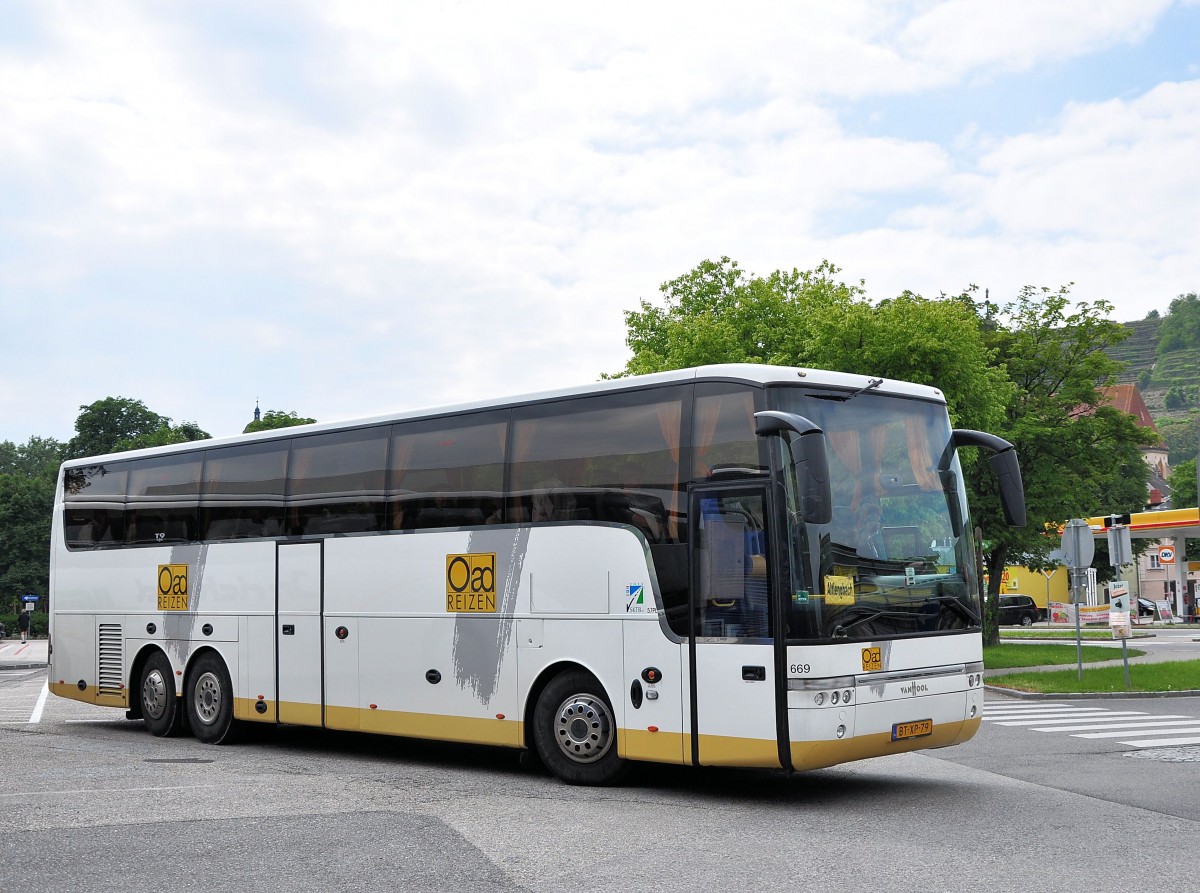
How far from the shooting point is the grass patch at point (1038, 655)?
3097 cm

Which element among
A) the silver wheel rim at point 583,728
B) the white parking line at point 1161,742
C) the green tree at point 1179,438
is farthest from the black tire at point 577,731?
the green tree at point 1179,438

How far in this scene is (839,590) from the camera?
10531mm

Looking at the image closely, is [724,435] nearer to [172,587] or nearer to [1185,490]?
[172,587]

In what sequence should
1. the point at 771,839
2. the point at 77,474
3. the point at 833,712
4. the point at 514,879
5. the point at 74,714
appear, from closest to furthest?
the point at 514,879
the point at 771,839
the point at 833,712
the point at 77,474
the point at 74,714

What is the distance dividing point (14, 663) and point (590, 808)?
35.6 metres

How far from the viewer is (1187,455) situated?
→ 177375 millimetres

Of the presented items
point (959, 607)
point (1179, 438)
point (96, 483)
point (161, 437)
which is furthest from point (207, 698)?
point (1179, 438)

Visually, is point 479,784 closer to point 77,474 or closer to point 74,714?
point 77,474

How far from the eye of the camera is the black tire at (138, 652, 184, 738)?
17141mm

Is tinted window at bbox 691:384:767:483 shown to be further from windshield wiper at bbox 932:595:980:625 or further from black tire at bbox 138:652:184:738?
black tire at bbox 138:652:184:738

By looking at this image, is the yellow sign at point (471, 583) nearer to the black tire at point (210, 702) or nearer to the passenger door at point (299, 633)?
the passenger door at point (299, 633)

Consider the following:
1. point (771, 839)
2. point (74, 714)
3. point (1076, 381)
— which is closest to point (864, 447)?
point (771, 839)

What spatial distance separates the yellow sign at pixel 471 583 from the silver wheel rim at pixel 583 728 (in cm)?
135

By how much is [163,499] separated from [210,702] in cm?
274
